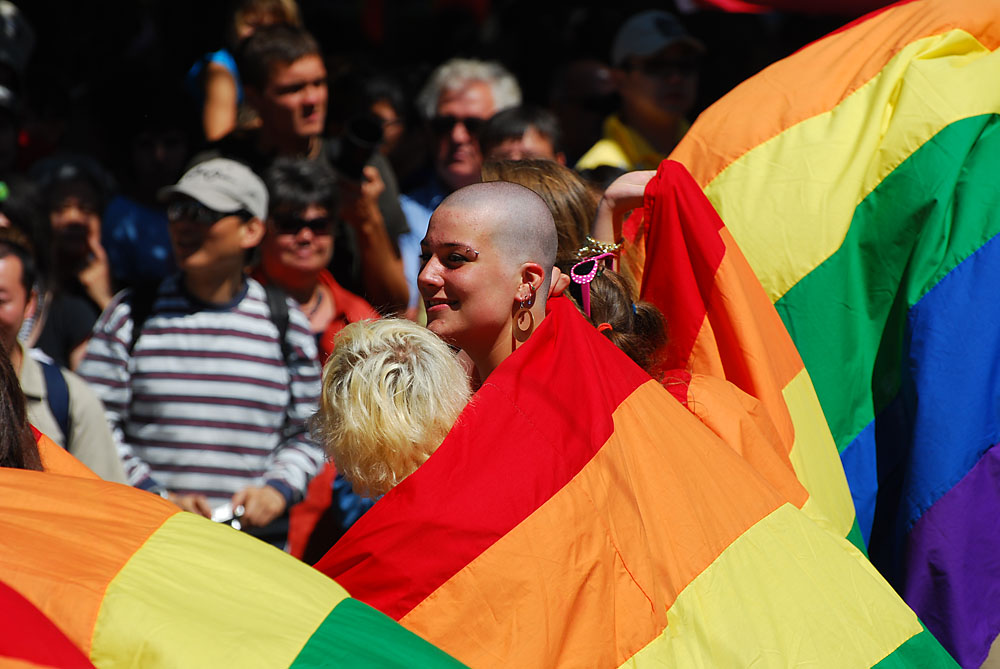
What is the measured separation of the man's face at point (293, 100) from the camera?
4652 millimetres

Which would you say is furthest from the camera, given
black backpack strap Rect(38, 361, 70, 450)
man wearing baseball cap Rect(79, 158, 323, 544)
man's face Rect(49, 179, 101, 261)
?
man's face Rect(49, 179, 101, 261)

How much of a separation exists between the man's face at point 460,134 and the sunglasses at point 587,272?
2.08m

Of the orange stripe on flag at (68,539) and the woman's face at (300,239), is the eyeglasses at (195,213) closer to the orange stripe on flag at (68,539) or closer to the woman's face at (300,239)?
the woman's face at (300,239)

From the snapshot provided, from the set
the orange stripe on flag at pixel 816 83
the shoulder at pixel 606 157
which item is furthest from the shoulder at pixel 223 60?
the orange stripe on flag at pixel 816 83

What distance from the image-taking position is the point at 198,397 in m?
3.96

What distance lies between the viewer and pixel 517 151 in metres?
4.61

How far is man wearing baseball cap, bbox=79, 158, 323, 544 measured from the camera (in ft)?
13.0

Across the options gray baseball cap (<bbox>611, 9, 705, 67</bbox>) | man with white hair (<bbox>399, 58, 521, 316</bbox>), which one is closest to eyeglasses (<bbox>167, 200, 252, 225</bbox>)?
man with white hair (<bbox>399, 58, 521, 316</bbox>)

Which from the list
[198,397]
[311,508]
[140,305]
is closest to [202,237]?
[140,305]

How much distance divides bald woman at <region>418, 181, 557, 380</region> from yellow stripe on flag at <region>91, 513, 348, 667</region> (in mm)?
860

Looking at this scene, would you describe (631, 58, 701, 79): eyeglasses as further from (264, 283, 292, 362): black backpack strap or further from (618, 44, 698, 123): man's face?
(264, 283, 292, 362): black backpack strap

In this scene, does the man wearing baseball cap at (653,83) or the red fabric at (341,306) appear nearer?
the red fabric at (341,306)

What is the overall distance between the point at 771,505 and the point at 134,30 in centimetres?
538

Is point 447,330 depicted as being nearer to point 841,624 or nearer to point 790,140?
point 841,624
